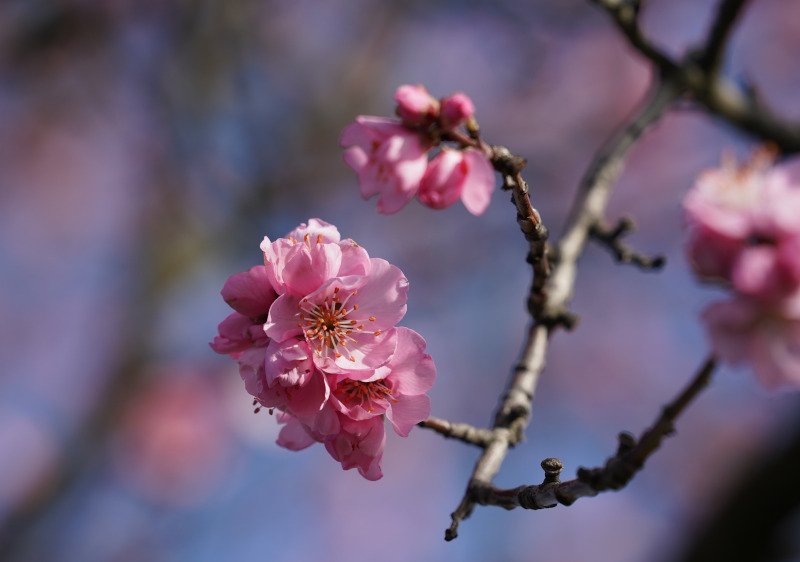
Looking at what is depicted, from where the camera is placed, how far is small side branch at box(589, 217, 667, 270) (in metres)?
1.77

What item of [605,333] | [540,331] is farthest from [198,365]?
[540,331]

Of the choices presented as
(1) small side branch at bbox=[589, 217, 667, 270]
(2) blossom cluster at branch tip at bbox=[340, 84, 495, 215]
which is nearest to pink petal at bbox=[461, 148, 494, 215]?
(2) blossom cluster at branch tip at bbox=[340, 84, 495, 215]

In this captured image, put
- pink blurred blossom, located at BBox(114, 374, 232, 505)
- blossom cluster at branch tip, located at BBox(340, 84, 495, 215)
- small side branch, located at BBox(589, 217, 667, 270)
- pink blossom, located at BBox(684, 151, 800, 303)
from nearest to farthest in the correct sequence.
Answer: pink blossom, located at BBox(684, 151, 800, 303)
blossom cluster at branch tip, located at BBox(340, 84, 495, 215)
small side branch, located at BBox(589, 217, 667, 270)
pink blurred blossom, located at BBox(114, 374, 232, 505)

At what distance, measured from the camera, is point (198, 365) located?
6.41m

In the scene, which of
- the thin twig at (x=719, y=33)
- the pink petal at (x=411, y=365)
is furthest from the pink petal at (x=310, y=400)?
the thin twig at (x=719, y=33)

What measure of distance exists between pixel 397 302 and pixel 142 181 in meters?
5.16

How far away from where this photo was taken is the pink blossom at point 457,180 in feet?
4.03

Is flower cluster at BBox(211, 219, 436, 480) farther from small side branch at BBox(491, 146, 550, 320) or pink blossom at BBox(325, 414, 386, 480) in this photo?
small side branch at BBox(491, 146, 550, 320)

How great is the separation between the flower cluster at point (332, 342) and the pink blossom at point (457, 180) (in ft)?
0.53

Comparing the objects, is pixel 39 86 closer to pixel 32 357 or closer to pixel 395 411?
pixel 32 357

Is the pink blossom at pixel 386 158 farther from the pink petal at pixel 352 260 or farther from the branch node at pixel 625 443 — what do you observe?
the branch node at pixel 625 443

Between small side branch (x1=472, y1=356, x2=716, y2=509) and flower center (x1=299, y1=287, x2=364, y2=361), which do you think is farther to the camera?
flower center (x1=299, y1=287, x2=364, y2=361)

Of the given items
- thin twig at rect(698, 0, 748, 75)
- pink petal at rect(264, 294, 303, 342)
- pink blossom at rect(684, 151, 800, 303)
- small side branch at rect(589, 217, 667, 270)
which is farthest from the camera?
thin twig at rect(698, 0, 748, 75)

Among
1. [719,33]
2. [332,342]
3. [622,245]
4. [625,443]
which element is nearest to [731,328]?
[625,443]
